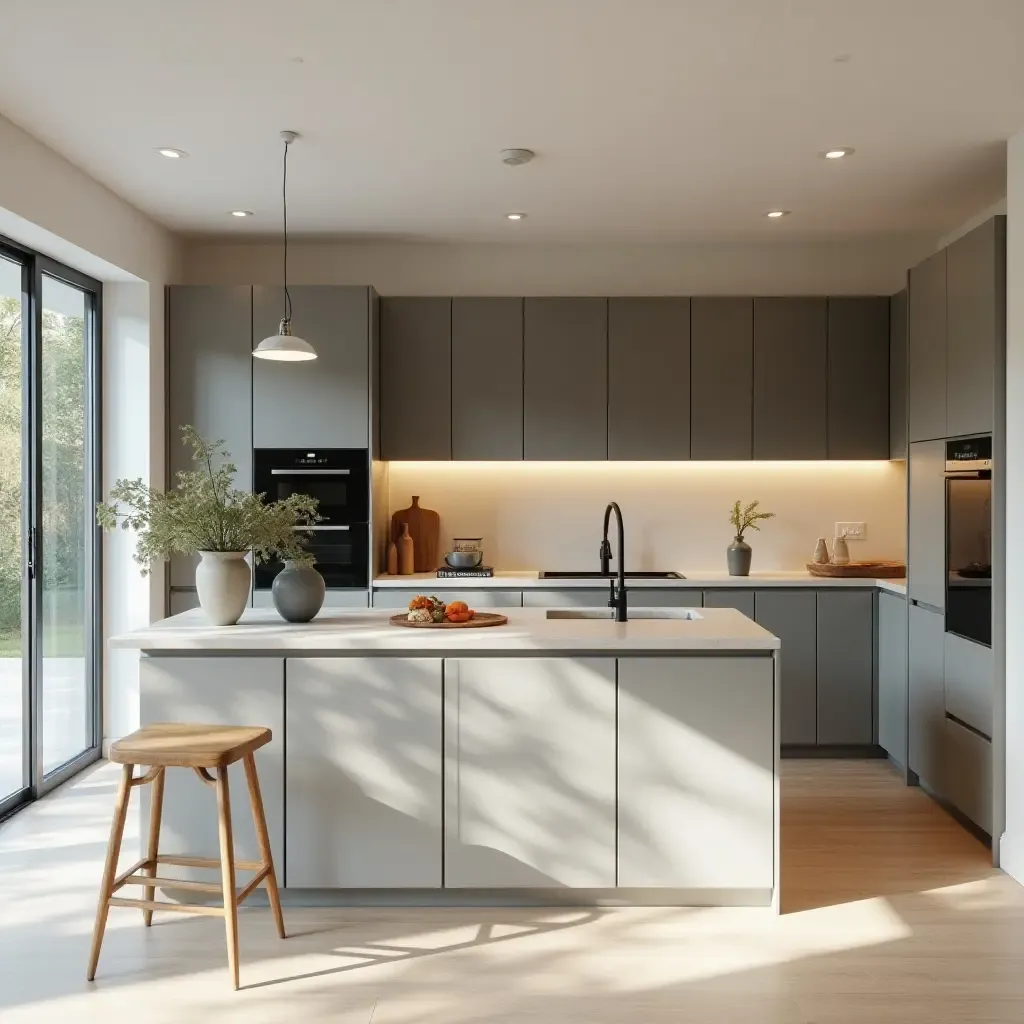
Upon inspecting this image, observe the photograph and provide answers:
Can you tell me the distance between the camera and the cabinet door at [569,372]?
215 inches

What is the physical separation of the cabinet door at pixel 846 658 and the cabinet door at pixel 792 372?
2.68ft

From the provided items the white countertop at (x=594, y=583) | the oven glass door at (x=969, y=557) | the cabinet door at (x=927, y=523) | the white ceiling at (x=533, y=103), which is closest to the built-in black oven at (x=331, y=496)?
the white countertop at (x=594, y=583)

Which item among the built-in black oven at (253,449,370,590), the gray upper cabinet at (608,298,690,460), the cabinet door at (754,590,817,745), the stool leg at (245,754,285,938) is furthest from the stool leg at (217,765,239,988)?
the gray upper cabinet at (608,298,690,460)

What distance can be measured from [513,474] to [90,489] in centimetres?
227

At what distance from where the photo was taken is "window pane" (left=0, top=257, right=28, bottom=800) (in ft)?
13.8

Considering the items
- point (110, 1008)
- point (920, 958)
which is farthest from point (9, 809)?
point (920, 958)

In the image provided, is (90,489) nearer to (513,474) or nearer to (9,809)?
(9,809)

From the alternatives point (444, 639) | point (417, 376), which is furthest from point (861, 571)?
point (444, 639)

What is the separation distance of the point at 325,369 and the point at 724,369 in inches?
84.1

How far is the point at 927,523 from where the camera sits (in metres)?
4.46

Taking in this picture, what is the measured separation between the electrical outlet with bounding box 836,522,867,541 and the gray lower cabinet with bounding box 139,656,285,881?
3.63m

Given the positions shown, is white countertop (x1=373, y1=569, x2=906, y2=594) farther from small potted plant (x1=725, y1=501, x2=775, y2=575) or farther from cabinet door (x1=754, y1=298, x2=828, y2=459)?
cabinet door (x1=754, y1=298, x2=828, y2=459)

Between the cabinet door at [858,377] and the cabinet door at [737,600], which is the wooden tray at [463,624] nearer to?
the cabinet door at [737,600]

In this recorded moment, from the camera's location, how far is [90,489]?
5016 millimetres
